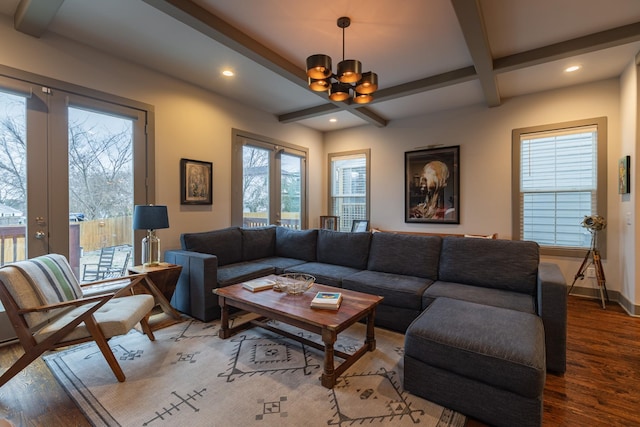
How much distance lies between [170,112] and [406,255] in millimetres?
3390

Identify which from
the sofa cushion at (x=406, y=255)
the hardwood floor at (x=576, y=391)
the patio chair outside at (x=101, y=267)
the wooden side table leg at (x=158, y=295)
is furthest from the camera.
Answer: the sofa cushion at (x=406, y=255)

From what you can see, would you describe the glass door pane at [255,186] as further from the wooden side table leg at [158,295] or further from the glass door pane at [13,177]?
the glass door pane at [13,177]

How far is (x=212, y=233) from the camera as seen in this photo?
12.2 ft

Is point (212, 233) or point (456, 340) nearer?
point (456, 340)

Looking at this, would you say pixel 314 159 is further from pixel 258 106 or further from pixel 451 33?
pixel 451 33

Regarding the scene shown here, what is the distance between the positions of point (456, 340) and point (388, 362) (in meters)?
0.73

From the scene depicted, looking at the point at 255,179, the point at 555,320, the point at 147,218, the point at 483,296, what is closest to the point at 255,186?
the point at 255,179

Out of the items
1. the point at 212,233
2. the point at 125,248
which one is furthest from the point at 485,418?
the point at 125,248

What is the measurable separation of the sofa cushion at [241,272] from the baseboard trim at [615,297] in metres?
4.06

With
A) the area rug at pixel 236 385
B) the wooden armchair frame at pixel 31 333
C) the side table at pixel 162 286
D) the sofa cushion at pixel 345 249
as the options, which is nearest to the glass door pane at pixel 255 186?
the sofa cushion at pixel 345 249

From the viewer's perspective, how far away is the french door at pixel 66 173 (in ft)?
8.46

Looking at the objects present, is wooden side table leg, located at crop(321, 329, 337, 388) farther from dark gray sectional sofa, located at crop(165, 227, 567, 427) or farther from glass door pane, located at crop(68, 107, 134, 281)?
glass door pane, located at crop(68, 107, 134, 281)

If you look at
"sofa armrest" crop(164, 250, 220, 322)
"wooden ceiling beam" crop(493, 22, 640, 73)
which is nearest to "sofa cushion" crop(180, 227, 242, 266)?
"sofa armrest" crop(164, 250, 220, 322)

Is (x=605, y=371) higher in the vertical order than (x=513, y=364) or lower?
lower
